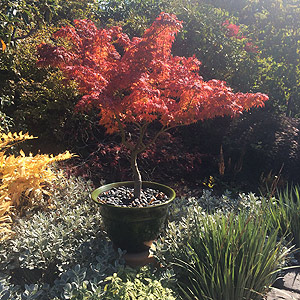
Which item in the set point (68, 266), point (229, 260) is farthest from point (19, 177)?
point (229, 260)

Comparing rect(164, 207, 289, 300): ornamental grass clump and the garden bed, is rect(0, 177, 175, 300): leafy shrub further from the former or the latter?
rect(164, 207, 289, 300): ornamental grass clump

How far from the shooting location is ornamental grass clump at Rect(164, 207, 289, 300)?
2088 mm

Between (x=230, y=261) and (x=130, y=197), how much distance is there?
4.61 feet

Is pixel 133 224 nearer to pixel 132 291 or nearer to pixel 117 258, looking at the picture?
pixel 117 258

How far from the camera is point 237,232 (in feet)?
7.23

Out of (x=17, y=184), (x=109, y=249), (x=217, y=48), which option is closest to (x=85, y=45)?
(x=17, y=184)

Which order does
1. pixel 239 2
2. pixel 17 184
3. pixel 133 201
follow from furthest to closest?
pixel 239 2 < pixel 17 184 < pixel 133 201

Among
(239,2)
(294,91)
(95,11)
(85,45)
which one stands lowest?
(294,91)

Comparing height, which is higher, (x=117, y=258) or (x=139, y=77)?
(x=139, y=77)

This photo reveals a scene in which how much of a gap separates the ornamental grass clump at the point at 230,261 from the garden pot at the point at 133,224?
0.35 m

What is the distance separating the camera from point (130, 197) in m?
3.16

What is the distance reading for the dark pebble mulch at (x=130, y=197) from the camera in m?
3.02

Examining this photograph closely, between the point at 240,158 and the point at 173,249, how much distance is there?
3.09m

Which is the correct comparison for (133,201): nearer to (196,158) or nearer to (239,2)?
(196,158)
